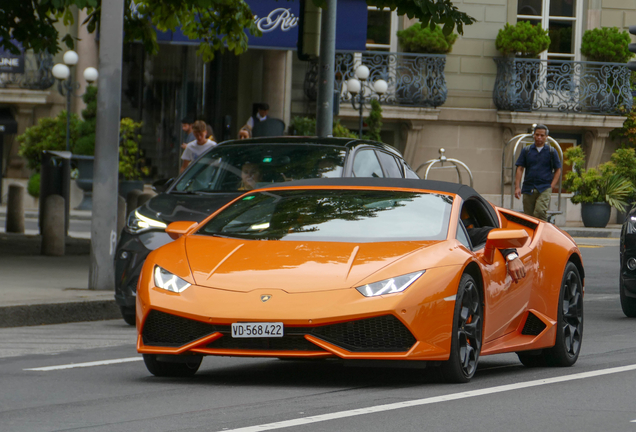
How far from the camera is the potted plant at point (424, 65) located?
31859 mm

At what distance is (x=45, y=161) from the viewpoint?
755 inches

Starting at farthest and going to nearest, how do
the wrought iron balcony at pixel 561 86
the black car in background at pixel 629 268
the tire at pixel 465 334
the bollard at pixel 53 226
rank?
the wrought iron balcony at pixel 561 86 < the bollard at pixel 53 226 < the black car in background at pixel 629 268 < the tire at pixel 465 334

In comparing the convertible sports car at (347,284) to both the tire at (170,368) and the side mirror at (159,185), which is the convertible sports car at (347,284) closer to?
the tire at (170,368)

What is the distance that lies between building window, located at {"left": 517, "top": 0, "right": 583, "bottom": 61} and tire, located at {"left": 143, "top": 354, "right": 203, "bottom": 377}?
88.7 feet

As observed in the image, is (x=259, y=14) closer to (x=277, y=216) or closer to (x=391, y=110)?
(x=391, y=110)

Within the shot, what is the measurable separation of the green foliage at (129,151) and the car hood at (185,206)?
18.1 m

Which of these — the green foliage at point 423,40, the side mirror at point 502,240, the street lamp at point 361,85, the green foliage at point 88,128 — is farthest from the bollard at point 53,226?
the green foliage at point 423,40

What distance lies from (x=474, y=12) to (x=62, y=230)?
18703mm

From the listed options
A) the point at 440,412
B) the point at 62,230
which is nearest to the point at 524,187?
the point at 62,230

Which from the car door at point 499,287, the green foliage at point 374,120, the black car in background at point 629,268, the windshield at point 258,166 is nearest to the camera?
the car door at point 499,287

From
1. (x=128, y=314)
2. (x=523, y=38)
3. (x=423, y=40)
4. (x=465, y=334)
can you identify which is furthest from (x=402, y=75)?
(x=465, y=334)

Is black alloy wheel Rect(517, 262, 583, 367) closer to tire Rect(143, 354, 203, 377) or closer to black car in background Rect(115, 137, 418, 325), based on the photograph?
tire Rect(143, 354, 203, 377)

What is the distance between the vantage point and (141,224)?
10.5 m

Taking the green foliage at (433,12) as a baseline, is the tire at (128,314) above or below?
below
